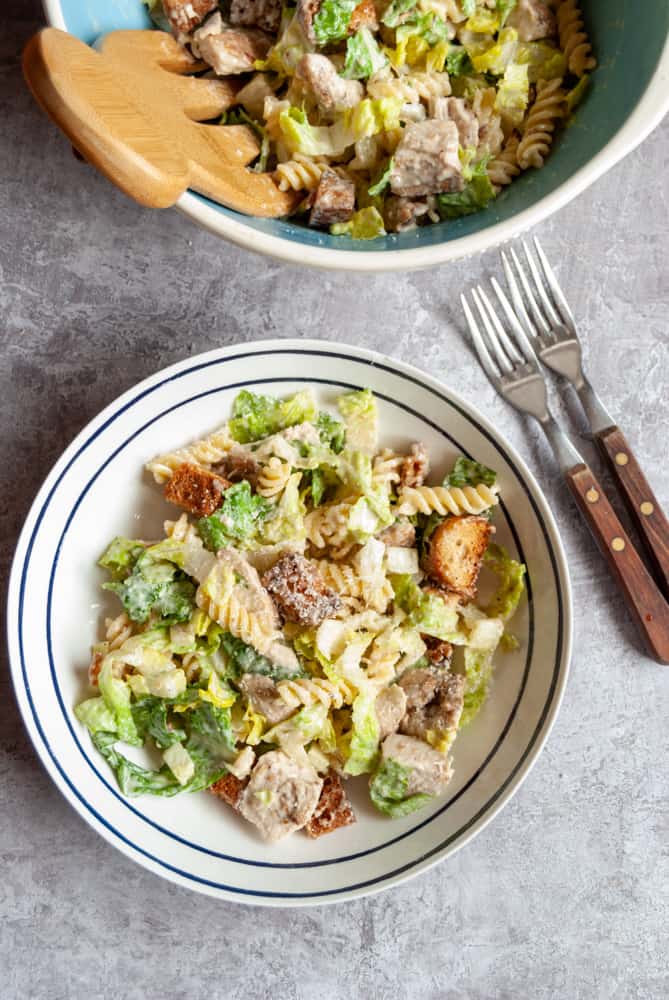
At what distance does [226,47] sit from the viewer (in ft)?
6.98

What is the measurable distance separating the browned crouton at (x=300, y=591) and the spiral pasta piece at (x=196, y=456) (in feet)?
1.03

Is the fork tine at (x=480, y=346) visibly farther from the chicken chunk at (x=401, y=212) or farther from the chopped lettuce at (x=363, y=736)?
the chopped lettuce at (x=363, y=736)

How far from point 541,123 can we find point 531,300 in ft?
1.78

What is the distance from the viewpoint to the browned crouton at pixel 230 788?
2385mm

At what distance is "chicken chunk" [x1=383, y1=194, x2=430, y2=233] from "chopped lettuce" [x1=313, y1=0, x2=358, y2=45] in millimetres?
363

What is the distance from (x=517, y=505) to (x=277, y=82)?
3.83ft

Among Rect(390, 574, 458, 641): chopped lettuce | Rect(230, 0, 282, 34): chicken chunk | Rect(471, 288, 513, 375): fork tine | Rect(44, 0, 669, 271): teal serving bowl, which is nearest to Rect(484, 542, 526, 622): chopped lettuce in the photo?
Rect(390, 574, 458, 641): chopped lettuce

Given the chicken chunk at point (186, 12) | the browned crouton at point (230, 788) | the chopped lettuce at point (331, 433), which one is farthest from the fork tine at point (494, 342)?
the browned crouton at point (230, 788)

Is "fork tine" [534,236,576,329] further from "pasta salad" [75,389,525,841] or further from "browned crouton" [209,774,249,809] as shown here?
"browned crouton" [209,774,249,809]

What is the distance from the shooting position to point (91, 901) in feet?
8.66

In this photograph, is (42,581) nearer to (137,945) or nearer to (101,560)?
(101,560)

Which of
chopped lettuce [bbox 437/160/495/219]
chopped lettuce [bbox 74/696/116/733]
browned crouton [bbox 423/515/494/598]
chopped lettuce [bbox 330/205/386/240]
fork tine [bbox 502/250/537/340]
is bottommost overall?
chopped lettuce [bbox 74/696/116/733]

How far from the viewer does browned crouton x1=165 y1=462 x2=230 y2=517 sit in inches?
92.2

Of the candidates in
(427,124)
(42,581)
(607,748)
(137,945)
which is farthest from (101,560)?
(607,748)
